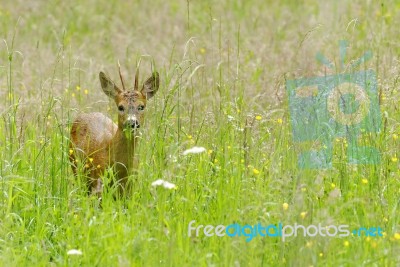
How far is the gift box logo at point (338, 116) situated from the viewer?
6297 millimetres

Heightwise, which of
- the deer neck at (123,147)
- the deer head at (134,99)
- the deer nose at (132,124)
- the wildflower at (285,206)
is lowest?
the wildflower at (285,206)

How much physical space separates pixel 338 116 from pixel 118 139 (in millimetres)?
1427

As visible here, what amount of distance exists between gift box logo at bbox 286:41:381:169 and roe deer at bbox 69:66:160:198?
99 centimetres

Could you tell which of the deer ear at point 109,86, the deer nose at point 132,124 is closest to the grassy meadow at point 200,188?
the deer nose at point 132,124

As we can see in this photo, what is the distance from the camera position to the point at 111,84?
281 inches

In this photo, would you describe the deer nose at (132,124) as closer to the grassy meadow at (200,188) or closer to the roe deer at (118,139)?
the roe deer at (118,139)

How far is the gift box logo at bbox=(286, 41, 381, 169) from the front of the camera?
6.30 m

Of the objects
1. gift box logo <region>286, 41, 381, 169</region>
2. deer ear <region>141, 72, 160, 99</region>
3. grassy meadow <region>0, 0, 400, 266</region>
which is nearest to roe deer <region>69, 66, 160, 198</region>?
deer ear <region>141, 72, 160, 99</region>

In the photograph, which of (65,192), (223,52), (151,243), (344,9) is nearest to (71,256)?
(151,243)

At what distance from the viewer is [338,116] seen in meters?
6.75

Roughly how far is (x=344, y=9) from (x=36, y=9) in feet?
13.0

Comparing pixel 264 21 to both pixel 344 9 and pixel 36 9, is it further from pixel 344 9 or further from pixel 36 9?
pixel 36 9

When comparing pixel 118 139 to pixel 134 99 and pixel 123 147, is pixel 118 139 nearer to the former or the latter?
pixel 123 147

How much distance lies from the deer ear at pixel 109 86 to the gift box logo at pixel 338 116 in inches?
46.5
